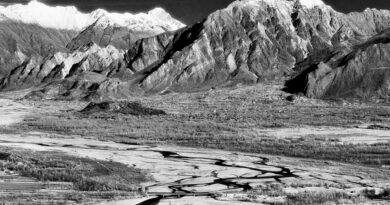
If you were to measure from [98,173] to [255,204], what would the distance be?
513 inches

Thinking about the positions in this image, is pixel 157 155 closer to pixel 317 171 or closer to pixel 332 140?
pixel 317 171

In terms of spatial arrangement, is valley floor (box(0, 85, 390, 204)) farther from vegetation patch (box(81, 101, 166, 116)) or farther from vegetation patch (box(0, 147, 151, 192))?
vegetation patch (box(81, 101, 166, 116))

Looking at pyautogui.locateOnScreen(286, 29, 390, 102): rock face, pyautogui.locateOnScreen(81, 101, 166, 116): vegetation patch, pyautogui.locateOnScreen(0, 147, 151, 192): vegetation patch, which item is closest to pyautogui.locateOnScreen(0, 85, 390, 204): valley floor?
pyautogui.locateOnScreen(0, 147, 151, 192): vegetation patch

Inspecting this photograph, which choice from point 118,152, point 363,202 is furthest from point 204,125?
point 363,202

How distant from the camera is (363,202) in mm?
25922

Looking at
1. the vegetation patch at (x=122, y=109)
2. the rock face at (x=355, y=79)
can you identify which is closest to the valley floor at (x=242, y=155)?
the vegetation patch at (x=122, y=109)

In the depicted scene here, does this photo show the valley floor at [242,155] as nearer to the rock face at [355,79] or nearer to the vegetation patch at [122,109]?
the vegetation patch at [122,109]

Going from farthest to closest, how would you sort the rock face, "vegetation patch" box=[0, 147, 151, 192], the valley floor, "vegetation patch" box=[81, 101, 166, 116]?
the rock face → "vegetation patch" box=[81, 101, 166, 116] → "vegetation patch" box=[0, 147, 151, 192] → the valley floor

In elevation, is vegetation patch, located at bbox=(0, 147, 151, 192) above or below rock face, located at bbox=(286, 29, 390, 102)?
below

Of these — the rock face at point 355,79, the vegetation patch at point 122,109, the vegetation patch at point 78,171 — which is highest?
the rock face at point 355,79

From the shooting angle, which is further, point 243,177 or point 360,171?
point 360,171

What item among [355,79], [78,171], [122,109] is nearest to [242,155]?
[78,171]

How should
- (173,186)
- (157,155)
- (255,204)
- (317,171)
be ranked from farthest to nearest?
(157,155), (317,171), (173,186), (255,204)

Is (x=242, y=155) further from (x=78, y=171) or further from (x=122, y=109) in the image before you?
(x=122, y=109)
